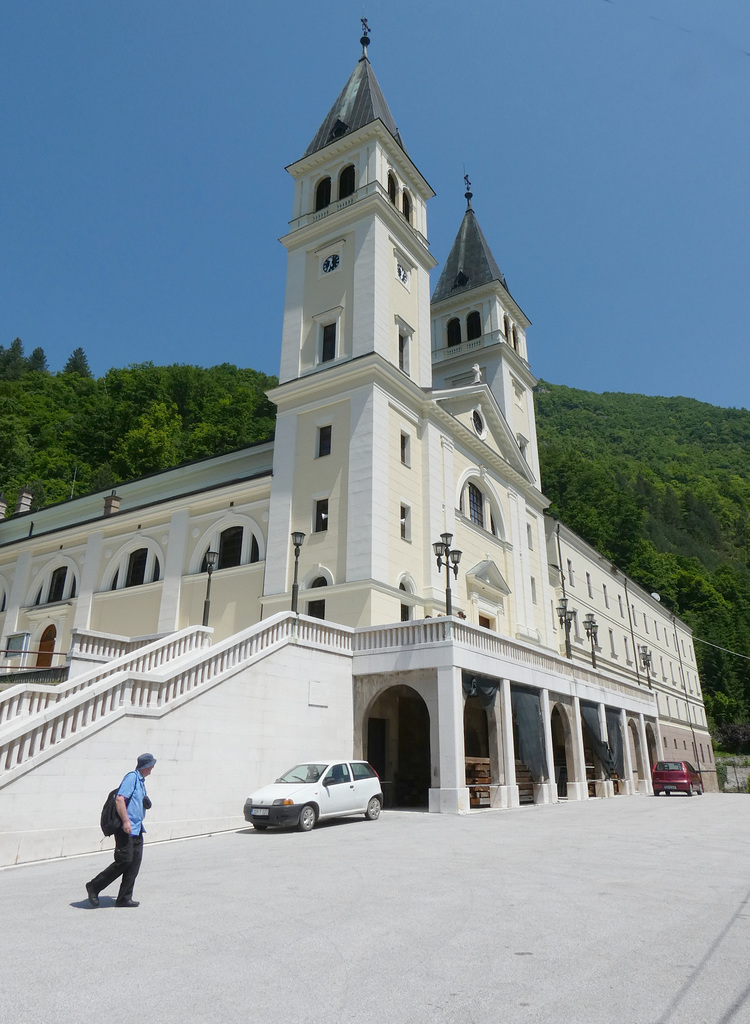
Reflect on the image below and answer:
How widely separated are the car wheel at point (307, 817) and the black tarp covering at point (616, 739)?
20.0 meters

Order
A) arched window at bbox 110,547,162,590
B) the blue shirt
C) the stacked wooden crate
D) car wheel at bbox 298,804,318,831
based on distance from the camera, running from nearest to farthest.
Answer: the blue shirt, car wheel at bbox 298,804,318,831, the stacked wooden crate, arched window at bbox 110,547,162,590

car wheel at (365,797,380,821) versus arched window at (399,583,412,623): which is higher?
arched window at (399,583,412,623)

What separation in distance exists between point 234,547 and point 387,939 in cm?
2885

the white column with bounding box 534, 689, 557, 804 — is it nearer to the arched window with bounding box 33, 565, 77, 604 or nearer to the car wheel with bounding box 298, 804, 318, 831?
the car wheel with bounding box 298, 804, 318, 831

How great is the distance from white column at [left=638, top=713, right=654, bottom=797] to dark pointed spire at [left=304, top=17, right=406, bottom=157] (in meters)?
32.4

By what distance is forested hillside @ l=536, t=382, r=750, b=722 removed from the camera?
85875 mm

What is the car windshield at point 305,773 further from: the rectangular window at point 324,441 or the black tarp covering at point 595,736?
the rectangular window at point 324,441

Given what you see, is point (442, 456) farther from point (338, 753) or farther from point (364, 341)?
point (338, 753)

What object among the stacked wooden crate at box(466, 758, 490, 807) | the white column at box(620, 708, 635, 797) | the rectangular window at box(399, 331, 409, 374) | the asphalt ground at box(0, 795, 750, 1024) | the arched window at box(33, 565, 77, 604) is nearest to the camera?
the asphalt ground at box(0, 795, 750, 1024)

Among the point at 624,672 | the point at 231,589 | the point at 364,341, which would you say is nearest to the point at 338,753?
the point at 231,589

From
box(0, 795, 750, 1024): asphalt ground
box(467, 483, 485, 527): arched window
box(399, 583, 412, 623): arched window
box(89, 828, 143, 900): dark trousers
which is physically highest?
box(467, 483, 485, 527): arched window

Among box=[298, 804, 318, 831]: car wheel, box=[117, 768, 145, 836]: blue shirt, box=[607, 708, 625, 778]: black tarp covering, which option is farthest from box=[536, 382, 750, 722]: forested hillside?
box=[117, 768, 145, 836]: blue shirt

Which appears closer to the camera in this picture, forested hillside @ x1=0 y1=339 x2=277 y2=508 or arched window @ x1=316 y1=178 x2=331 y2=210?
arched window @ x1=316 y1=178 x2=331 y2=210

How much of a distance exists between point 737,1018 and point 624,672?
181 ft
